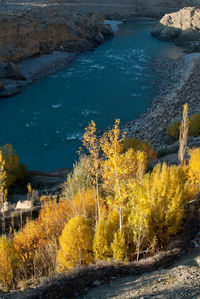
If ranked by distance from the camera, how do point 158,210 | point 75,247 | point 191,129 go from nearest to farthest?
point 75,247, point 158,210, point 191,129

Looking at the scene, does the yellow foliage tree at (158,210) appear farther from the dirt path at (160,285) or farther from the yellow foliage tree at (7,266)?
the yellow foliage tree at (7,266)

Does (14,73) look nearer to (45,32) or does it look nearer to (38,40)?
(38,40)

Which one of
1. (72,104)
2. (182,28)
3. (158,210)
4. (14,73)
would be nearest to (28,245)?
(158,210)

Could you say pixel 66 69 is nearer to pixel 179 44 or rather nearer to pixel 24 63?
pixel 24 63

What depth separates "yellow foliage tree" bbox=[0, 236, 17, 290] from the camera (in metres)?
8.95

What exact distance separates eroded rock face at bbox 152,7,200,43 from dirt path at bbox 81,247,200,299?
5886 cm

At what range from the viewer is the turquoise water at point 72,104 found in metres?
26.2

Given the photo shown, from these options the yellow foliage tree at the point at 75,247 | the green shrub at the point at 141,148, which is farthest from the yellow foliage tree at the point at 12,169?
the yellow foliage tree at the point at 75,247

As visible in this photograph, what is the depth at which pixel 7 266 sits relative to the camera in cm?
900

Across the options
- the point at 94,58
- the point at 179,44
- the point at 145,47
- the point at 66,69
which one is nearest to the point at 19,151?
the point at 66,69

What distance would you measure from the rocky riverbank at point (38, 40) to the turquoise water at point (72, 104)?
2.36 metres

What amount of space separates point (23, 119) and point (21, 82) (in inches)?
388

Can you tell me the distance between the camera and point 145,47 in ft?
179

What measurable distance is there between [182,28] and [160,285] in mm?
63403
